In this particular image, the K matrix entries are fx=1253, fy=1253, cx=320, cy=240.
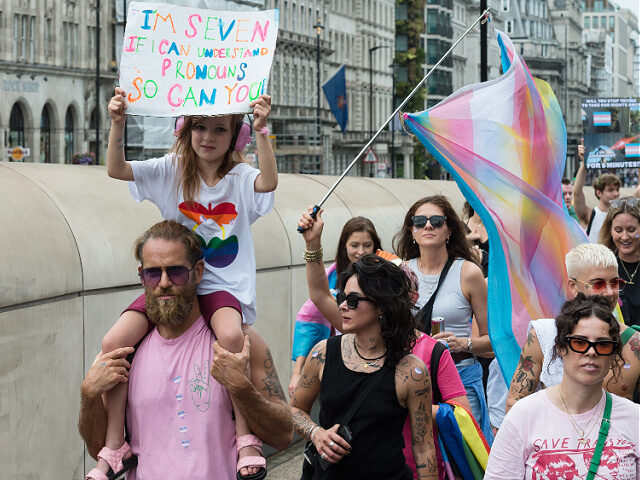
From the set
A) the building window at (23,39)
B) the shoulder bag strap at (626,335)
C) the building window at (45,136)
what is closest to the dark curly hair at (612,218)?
the shoulder bag strap at (626,335)

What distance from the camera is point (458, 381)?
16.5 ft

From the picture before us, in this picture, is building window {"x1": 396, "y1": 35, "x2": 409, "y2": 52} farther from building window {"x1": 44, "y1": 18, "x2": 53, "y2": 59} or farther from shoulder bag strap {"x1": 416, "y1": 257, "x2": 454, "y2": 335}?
shoulder bag strap {"x1": 416, "y1": 257, "x2": 454, "y2": 335}

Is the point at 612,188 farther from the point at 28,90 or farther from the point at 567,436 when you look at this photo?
the point at 28,90

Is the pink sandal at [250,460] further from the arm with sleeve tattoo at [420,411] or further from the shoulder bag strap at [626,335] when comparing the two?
the shoulder bag strap at [626,335]

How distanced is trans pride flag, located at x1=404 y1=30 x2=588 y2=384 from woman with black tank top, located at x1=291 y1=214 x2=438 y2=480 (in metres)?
1.49

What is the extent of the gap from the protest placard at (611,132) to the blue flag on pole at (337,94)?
1771 inches

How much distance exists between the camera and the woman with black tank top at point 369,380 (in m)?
4.42

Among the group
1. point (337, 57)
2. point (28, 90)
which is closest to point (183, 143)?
point (28, 90)

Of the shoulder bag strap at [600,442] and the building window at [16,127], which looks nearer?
the shoulder bag strap at [600,442]

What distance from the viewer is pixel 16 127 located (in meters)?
56.2

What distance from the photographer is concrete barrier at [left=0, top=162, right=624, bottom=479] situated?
228 inches

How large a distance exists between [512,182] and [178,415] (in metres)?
2.95

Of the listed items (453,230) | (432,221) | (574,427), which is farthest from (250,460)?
(453,230)

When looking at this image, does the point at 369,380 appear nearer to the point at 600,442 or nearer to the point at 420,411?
the point at 420,411
